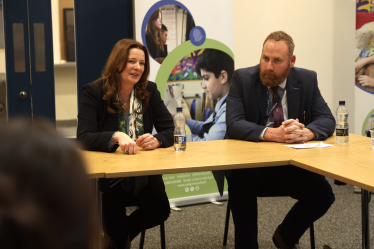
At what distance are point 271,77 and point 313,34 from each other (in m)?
2.14

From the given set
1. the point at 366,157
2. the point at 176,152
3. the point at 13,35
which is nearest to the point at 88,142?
the point at 176,152

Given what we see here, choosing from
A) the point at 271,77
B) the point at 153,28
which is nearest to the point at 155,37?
the point at 153,28

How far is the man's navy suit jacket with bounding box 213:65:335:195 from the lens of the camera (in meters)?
2.29

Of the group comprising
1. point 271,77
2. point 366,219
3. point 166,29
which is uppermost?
point 166,29

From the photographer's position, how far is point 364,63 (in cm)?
363

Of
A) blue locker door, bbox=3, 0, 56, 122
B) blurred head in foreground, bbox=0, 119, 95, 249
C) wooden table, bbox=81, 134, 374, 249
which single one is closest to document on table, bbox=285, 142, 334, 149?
wooden table, bbox=81, 134, 374, 249

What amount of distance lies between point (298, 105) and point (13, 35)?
2.35 metres

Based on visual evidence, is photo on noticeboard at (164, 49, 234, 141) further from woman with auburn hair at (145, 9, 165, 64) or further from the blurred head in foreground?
the blurred head in foreground

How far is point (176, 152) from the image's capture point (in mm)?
1909

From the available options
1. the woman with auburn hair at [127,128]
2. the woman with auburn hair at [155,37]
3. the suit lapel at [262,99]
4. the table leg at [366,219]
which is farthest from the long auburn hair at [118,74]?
the table leg at [366,219]

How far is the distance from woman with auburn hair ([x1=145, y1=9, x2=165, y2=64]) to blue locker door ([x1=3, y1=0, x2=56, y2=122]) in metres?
0.84

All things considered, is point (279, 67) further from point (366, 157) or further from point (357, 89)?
point (357, 89)

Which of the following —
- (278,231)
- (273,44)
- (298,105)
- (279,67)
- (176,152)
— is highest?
(273,44)

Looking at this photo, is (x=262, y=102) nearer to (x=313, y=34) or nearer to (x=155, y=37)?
(x=155, y=37)
